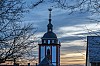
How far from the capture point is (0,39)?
13016mm

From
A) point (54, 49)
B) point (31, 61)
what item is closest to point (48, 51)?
point (54, 49)

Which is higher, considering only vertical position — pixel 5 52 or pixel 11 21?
pixel 11 21

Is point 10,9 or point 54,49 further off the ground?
point 10,9

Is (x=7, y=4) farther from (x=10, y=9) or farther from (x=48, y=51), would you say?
(x=48, y=51)

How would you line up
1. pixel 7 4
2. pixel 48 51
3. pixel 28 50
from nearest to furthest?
pixel 7 4
pixel 28 50
pixel 48 51

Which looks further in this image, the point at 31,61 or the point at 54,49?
the point at 54,49

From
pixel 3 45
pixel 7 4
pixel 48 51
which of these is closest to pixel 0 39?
pixel 3 45

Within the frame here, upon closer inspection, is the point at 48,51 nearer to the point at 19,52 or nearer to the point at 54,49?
the point at 54,49

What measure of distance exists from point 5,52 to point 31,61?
1587 millimetres

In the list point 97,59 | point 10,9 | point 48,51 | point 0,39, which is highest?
point 10,9

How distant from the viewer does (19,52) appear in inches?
527

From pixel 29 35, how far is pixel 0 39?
1614mm

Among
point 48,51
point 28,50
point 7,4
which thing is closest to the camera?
point 7,4

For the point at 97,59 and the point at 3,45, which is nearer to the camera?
the point at 3,45
